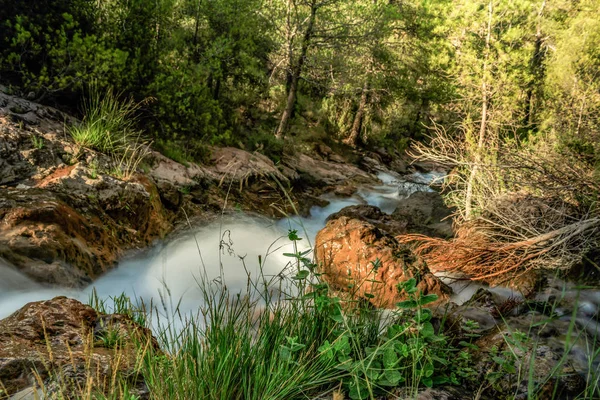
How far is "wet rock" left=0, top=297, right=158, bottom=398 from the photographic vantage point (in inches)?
72.2

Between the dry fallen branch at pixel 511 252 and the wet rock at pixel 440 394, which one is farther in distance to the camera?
the dry fallen branch at pixel 511 252

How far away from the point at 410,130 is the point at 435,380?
21.9 metres

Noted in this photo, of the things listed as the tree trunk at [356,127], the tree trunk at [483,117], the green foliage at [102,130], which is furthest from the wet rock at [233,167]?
the tree trunk at [356,127]

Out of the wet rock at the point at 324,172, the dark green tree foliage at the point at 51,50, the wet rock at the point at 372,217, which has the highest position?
the dark green tree foliage at the point at 51,50

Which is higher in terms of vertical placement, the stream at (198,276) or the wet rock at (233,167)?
the wet rock at (233,167)

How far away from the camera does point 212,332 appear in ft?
6.50

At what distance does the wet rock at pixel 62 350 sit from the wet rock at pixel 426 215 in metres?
7.07

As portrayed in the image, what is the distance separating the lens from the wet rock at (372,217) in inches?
358

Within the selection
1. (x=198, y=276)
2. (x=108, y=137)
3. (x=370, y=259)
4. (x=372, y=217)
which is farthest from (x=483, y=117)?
(x=108, y=137)

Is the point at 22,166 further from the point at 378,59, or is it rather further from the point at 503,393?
the point at 378,59

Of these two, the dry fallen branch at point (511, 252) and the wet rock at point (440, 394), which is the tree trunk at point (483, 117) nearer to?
the dry fallen branch at point (511, 252)

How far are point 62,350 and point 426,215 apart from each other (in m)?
8.64

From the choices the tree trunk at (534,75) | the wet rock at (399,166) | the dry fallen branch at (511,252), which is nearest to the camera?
the dry fallen branch at (511,252)

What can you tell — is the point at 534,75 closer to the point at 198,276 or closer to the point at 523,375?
the point at 198,276
